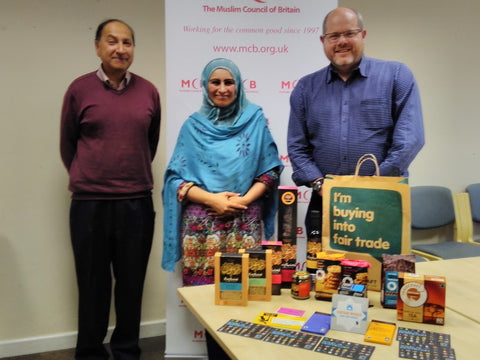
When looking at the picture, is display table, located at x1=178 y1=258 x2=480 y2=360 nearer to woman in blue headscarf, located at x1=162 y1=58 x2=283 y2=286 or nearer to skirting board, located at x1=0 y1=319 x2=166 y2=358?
woman in blue headscarf, located at x1=162 y1=58 x2=283 y2=286

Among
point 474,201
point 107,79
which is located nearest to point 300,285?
point 107,79

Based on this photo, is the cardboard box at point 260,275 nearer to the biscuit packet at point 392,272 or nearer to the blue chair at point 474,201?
the biscuit packet at point 392,272

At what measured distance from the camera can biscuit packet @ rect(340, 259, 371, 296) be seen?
131 cm

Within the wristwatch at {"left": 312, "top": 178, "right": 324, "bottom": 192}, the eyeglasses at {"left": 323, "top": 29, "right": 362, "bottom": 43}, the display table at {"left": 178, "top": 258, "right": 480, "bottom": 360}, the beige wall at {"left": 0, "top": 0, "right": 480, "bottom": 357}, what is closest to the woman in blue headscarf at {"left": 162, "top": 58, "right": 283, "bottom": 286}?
the wristwatch at {"left": 312, "top": 178, "right": 324, "bottom": 192}

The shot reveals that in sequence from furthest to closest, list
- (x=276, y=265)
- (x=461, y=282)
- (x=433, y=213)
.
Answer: (x=433, y=213)
(x=461, y=282)
(x=276, y=265)

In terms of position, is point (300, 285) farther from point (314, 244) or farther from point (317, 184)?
point (317, 184)

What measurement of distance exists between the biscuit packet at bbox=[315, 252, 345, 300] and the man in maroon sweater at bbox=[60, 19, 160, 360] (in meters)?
1.23

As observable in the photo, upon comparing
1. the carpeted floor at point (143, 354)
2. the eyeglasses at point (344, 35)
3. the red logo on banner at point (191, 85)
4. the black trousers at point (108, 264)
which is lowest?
the carpeted floor at point (143, 354)

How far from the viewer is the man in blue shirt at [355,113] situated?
1.99 metres

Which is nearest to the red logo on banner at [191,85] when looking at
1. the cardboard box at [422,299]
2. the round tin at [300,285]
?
the round tin at [300,285]

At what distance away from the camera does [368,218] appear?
1448 mm

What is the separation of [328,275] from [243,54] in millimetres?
1420

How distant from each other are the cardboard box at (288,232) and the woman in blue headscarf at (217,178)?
2.20ft

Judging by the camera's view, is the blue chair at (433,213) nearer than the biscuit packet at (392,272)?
No
